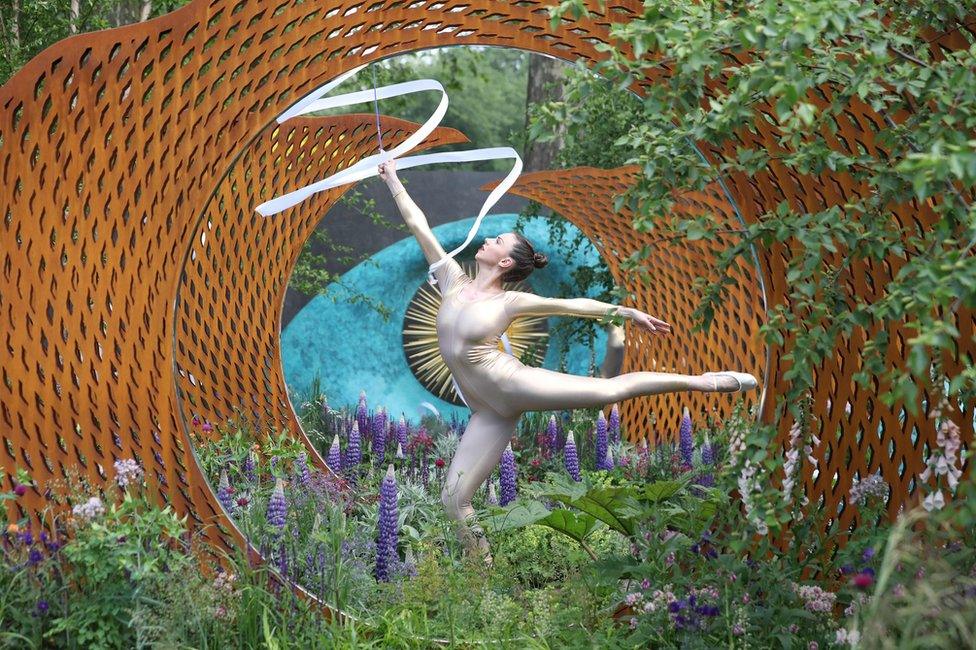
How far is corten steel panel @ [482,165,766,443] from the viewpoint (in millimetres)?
10990

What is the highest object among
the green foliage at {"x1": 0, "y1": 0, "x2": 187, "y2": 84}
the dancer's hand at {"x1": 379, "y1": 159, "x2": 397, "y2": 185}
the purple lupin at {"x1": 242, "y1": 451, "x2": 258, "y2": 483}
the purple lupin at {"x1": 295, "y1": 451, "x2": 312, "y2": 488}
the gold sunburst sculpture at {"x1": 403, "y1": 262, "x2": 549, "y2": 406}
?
the green foliage at {"x1": 0, "y1": 0, "x2": 187, "y2": 84}

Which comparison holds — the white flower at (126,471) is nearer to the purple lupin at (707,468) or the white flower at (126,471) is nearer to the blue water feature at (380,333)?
the purple lupin at (707,468)

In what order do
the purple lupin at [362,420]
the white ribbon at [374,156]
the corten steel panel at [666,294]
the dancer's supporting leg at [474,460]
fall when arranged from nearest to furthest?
the white ribbon at [374,156], the dancer's supporting leg at [474,460], the purple lupin at [362,420], the corten steel panel at [666,294]

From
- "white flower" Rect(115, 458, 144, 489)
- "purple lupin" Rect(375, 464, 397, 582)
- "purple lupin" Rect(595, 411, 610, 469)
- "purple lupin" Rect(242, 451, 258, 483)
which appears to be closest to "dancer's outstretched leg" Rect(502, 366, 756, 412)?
"purple lupin" Rect(375, 464, 397, 582)

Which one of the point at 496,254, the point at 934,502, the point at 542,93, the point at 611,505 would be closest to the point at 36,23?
the point at 496,254

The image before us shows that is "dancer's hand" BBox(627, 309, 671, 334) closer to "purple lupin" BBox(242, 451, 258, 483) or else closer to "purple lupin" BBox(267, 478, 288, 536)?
"purple lupin" BBox(267, 478, 288, 536)

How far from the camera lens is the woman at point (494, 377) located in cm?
637

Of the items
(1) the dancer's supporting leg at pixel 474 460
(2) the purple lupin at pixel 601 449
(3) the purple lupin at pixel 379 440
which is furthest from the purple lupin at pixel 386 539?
(3) the purple lupin at pixel 379 440

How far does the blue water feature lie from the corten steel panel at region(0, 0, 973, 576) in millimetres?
9672

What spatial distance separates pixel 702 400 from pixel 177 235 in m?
7.25

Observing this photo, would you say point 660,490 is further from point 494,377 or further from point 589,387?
point 494,377

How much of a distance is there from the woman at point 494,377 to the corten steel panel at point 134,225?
1.12m

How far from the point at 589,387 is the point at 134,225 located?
2.62 meters

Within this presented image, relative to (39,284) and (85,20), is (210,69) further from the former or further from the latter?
(85,20)
